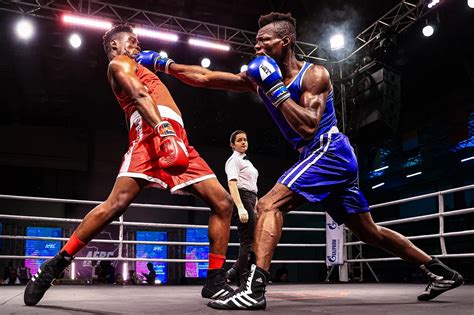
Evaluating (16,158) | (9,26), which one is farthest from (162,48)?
(16,158)

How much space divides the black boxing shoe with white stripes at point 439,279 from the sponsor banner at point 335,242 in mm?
3454

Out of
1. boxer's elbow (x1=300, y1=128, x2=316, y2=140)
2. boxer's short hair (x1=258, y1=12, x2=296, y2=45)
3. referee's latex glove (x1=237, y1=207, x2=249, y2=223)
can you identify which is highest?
boxer's short hair (x1=258, y1=12, x2=296, y2=45)

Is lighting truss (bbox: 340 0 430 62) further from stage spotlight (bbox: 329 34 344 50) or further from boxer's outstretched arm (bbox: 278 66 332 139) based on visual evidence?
boxer's outstretched arm (bbox: 278 66 332 139)

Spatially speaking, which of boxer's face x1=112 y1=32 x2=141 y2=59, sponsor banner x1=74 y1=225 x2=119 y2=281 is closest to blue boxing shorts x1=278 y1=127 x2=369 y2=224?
boxer's face x1=112 y1=32 x2=141 y2=59

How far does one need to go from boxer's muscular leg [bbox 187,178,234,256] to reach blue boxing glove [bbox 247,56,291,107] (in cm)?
65

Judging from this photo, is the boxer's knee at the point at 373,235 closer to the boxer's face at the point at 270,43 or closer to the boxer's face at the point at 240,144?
the boxer's face at the point at 270,43

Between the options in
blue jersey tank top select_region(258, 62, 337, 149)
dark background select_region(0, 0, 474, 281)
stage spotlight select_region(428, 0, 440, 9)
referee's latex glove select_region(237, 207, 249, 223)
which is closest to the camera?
blue jersey tank top select_region(258, 62, 337, 149)

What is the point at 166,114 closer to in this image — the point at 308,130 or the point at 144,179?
the point at 144,179

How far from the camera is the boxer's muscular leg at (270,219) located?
1.97 metres

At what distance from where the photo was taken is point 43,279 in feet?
7.45

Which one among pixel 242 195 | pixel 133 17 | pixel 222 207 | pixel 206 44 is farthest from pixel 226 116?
pixel 222 207

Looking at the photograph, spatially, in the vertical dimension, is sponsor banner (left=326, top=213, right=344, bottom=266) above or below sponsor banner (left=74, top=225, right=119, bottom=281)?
above

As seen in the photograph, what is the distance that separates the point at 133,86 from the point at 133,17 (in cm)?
536

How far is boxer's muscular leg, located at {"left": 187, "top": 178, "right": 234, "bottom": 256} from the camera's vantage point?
2434mm
